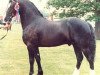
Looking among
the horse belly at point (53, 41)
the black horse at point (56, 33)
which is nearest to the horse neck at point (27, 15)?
the black horse at point (56, 33)

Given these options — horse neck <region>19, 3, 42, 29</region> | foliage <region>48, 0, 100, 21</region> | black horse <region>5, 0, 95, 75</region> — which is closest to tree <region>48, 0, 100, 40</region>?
foliage <region>48, 0, 100, 21</region>

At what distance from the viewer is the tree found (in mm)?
21562

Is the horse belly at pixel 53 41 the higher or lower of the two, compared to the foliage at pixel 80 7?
higher

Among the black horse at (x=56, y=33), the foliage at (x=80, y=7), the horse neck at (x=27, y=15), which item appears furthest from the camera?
the foliage at (x=80, y=7)

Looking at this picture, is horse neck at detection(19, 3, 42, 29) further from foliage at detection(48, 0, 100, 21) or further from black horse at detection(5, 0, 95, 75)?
foliage at detection(48, 0, 100, 21)

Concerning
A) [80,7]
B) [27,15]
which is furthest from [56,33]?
[80,7]

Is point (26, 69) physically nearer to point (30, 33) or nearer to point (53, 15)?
point (30, 33)

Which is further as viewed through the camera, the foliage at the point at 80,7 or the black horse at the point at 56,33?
the foliage at the point at 80,7

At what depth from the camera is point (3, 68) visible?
29.7ft

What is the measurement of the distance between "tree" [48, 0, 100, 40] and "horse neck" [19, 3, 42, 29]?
14.0 m

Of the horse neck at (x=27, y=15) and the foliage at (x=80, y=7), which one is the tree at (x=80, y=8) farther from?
the horse neck at (x=27, y=15)

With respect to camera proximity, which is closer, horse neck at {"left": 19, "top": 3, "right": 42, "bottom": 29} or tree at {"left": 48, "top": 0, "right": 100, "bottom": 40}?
horse neck at {"left": 19, "top": 3, "right": 42, "bottom": 29}

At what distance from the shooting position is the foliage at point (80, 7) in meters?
21.5

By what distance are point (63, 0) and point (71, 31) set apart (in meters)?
14.9
